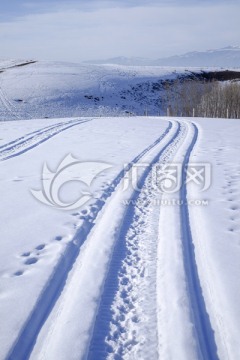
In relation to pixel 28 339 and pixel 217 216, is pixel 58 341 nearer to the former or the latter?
pixel 28 339

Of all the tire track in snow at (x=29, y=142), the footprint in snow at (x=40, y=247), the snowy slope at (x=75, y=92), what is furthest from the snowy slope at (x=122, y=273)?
the snowy slope at (x=75, y=92)

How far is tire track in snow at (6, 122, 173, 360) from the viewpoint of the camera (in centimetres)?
310

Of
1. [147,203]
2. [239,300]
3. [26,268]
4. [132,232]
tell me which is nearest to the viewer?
[239,300]

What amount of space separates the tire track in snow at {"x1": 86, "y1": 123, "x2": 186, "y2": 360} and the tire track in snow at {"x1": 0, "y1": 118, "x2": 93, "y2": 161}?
6.26 metres

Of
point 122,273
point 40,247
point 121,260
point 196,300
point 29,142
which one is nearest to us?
point 196,300

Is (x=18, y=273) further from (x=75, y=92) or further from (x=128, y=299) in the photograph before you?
(x=75, y=92)

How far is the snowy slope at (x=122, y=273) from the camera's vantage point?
10.4 ft

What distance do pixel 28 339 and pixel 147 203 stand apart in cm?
353

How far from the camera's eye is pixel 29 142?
1252 centimetres

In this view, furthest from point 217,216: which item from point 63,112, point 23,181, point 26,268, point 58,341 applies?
point 63,112

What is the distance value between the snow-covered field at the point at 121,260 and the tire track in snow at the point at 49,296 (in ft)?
0.04

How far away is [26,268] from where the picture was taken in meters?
4.29

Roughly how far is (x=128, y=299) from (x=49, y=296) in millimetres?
835

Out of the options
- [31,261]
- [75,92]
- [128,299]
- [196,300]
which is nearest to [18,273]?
[31,261]
